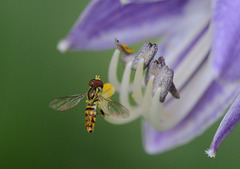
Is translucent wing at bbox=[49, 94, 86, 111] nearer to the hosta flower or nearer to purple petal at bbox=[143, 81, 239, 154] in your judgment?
the hosta flower

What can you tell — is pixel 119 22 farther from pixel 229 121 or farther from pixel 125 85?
pixel 229 121

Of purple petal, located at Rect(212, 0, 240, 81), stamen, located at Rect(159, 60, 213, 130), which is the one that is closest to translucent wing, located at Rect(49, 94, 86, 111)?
stamen, located at Rect(159, 60, 213, 130)

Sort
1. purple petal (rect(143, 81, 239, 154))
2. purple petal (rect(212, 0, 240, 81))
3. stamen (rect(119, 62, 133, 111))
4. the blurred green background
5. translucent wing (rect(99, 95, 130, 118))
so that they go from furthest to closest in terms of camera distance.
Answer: the blurred green background
purple petal (rect(143, 81, 239, 154))
stamen (rect(119, 62, 133, 111))
translucent wing (rect(99, 95, 130, 118))
purple petal (rect(212, 0, 240, 81))

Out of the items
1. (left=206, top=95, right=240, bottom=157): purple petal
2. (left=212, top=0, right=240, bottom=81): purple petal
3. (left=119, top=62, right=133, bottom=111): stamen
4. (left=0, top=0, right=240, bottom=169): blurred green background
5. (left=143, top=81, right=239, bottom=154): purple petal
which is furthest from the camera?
(left=0, top=0, right=240, bottom=169): blurred green background

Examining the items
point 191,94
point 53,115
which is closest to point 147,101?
point 191,94

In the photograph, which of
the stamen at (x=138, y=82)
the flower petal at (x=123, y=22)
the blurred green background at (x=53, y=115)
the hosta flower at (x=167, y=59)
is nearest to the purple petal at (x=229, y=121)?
the hosta flower at (x=167, y=59)

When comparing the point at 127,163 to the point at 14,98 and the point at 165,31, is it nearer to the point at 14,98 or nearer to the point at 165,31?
the point at 14,98
